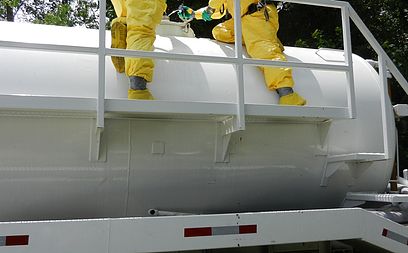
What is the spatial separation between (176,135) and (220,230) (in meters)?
0.85

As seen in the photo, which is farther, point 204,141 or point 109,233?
point 204,141

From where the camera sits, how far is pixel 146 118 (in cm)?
364

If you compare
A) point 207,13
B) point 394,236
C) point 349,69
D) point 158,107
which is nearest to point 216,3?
point 207,13

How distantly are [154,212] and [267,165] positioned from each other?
1000 millimetres

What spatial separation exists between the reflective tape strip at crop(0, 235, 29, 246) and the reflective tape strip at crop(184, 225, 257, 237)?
3.20 ft

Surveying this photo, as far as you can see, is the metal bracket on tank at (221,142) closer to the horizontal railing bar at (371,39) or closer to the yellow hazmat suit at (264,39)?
the yellow hazmat suit at (264,39)

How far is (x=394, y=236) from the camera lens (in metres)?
3.72

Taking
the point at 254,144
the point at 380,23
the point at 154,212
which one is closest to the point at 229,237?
the point at 154,212

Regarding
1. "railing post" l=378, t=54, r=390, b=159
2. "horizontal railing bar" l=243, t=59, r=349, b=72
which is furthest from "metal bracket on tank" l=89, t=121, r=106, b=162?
"railing post" l=378, t=54, r=390, b=159

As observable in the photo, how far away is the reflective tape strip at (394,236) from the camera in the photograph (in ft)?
12.1

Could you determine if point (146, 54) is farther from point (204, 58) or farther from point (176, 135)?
point (176, 135)

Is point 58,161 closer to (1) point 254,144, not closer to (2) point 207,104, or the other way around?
(2) point 207,104

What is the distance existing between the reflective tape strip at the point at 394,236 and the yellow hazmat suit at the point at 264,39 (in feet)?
3.83

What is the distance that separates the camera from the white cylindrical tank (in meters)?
3.38
